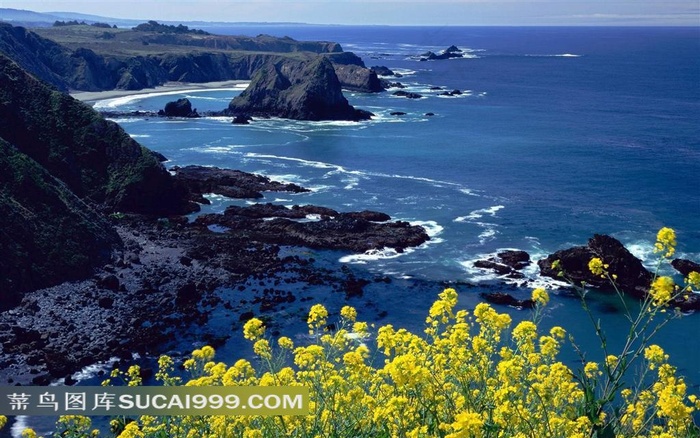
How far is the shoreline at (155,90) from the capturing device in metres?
136

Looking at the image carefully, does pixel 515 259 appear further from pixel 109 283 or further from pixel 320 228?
pixel 109 283

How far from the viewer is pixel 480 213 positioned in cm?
6072

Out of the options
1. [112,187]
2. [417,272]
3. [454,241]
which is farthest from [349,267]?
Answer: [112,187]

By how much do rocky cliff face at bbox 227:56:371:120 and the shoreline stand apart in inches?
1383

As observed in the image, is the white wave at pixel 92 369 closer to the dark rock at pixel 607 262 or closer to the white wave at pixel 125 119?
→ the dark rock at pixel 607 262

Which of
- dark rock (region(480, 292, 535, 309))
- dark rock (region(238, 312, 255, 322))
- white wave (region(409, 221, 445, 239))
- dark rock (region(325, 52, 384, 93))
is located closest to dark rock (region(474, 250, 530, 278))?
dark rock (region(480, 292, 535, 309))

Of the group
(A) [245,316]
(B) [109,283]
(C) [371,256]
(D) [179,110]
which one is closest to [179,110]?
(D) [179,110]

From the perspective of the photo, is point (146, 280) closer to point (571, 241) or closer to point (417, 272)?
point (417, 272)

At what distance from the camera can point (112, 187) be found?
6169cm

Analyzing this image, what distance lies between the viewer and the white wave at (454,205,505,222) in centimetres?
5947

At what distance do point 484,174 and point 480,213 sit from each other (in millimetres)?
15105

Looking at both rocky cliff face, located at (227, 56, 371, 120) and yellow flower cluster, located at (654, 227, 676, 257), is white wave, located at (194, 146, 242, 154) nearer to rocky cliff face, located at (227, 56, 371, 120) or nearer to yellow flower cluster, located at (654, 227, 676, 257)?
rocky cliff face, located at (227, 56, 371, 120)

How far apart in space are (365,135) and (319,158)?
16.8 m

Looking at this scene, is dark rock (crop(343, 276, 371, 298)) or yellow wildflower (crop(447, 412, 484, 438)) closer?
yellow wildflower (crop(447, 412, 484, 438))
